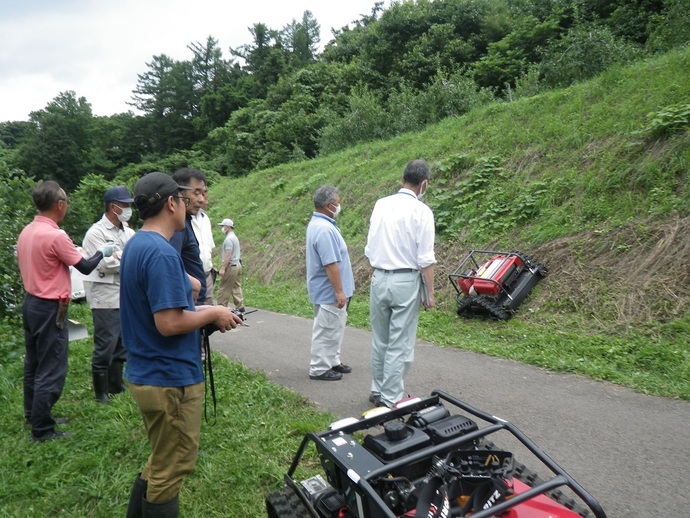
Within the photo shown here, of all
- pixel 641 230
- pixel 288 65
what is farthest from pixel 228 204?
pixel 288 65

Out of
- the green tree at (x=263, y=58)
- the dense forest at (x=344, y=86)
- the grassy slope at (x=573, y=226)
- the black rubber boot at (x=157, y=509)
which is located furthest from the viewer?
the green tree at (x=263, y=58)

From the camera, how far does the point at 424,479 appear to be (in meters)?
2.48

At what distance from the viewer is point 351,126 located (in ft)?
63.7

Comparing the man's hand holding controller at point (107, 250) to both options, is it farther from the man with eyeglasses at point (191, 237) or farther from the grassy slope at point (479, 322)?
the grassy slope at point (479, 322)

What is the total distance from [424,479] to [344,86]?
27311 mm

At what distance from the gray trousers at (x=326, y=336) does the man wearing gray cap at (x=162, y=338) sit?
296 cm

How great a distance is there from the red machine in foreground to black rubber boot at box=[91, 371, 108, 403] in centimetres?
510

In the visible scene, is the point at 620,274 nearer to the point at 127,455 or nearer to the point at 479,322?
the point at 479,322

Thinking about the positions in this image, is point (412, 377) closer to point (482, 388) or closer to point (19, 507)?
point (482, 388)

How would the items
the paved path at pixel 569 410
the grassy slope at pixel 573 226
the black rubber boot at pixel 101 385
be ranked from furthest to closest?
the grassy slope at pixel 573 226, the black rubber boot at pixel 101 385, the paved path at pixel 569 410

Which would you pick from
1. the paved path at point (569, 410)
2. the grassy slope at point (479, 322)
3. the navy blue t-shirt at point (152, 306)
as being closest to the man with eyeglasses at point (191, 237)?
the navy blue t-shirt at point (152, 306)

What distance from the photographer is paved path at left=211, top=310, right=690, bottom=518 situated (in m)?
3.34

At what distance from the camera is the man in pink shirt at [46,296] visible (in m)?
4.21

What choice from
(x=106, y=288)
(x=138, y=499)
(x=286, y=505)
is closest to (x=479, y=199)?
(x=106, y=288)
